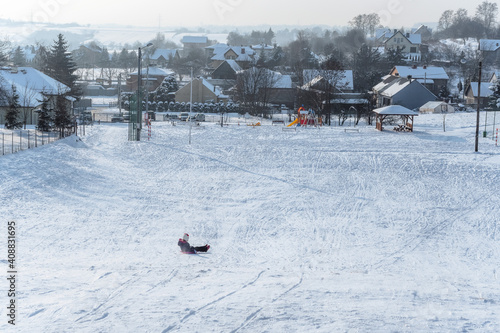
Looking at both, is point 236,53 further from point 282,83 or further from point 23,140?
point 23,140

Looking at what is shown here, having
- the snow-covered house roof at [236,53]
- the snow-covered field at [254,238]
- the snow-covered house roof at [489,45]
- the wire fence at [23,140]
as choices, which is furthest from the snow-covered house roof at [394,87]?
the snow-covered house roof at [489,45]

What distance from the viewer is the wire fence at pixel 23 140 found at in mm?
25219

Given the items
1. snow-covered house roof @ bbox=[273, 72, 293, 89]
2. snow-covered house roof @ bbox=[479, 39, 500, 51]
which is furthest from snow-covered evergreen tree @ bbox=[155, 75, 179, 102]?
snow-covered house roof @ bbox=[479, 39, 500, 51]

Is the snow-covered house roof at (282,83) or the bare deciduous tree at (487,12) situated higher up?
the bare deciduous tree at (487,12)

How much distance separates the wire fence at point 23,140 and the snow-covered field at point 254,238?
90 cm

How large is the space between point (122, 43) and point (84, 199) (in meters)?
177

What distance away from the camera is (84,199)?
1756cm

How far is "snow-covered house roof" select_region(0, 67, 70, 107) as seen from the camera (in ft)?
128

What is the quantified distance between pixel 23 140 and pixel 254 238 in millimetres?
19307

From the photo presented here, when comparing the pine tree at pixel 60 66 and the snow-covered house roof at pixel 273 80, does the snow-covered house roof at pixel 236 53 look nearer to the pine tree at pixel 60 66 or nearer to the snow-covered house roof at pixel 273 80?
the snow-covered house roof at pixel 273 80

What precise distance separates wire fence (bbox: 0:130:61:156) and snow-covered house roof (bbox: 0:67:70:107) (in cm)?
594

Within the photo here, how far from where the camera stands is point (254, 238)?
14.2 metres

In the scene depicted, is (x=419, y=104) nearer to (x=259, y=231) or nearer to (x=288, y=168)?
(x=288, y=168)

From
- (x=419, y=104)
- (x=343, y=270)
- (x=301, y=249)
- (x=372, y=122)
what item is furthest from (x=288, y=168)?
(x=419, y=104)
